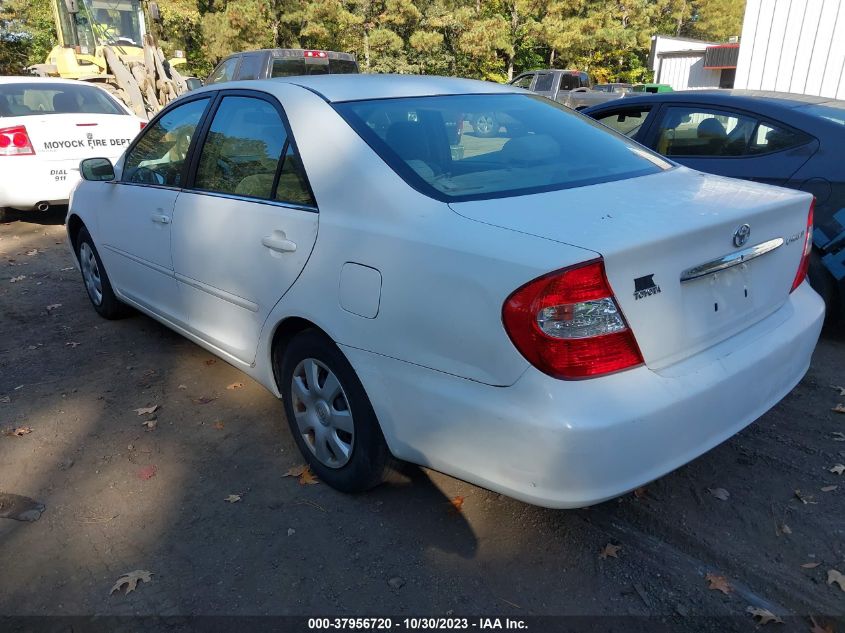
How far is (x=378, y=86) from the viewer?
3045 millimetres

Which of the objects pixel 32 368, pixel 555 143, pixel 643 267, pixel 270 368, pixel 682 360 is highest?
pixel 555 143

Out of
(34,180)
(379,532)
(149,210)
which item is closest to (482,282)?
(379,532)

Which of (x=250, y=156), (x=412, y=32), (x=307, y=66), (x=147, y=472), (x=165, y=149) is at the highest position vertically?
(x=412, y=32)

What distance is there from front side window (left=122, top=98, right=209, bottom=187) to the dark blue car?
3179mm

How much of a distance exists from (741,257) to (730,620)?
3.90 ft

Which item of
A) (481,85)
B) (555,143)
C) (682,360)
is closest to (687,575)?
(682,360)

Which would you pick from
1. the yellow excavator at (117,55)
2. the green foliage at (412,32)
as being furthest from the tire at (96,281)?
the green foliage at (412,32)

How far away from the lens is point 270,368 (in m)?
3.00

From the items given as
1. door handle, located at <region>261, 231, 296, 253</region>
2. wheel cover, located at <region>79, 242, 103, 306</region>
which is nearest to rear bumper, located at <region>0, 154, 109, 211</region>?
wheel cover, located at <region>79, 242, 103, 306</region>

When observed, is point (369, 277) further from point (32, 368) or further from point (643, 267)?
point (32, 368)

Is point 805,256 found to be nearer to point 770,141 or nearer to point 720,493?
point 720,493

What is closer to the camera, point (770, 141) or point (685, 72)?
point (770, 141)

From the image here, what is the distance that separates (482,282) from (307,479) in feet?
→ 4.76

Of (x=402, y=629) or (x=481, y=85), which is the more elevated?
(x=481, y=85)
